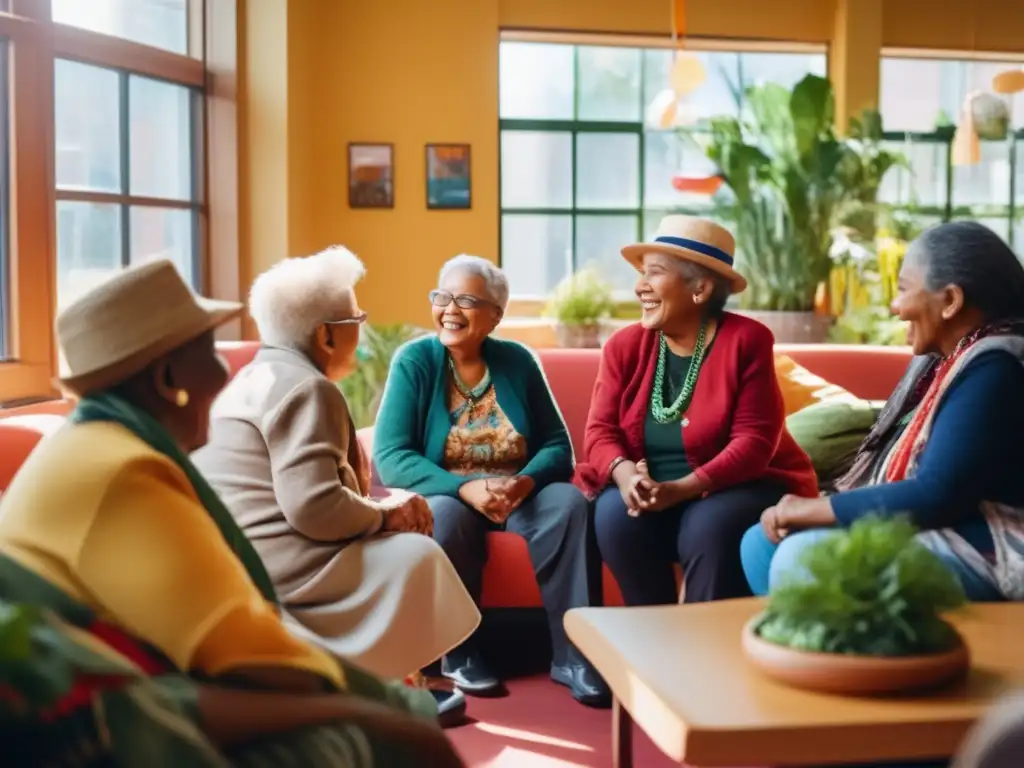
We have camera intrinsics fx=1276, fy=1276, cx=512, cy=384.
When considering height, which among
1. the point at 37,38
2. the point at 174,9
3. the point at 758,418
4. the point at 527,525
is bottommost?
the point at 527,525

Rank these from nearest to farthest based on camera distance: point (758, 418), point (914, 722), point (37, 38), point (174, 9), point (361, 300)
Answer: point (914, 722), point (758, 418), point (37, 38), point (174, 9), point (361, 300)

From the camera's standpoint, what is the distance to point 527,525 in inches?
138

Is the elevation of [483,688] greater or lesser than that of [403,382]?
lesser

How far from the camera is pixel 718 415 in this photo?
3.38 m

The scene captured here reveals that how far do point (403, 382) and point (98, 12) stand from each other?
7.19ft

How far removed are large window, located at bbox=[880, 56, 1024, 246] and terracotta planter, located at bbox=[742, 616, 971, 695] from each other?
20.5 feet

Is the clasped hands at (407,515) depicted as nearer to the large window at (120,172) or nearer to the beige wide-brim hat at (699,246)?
the beige wide-brim hat at (699,246)

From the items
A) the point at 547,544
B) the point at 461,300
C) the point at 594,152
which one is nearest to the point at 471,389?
the point at 461,300

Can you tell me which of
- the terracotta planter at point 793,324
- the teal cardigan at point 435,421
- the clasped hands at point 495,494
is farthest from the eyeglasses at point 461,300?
the terracotta planter at point 793,324

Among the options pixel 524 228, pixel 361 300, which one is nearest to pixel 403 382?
pixel 361 300

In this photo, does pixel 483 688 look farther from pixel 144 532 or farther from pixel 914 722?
pixel 144 532

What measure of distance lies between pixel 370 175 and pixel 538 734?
4.17 metres

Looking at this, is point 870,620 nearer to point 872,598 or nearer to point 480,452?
point 872,598

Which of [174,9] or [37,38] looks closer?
[37,38]
